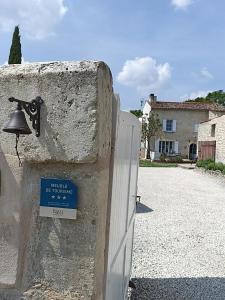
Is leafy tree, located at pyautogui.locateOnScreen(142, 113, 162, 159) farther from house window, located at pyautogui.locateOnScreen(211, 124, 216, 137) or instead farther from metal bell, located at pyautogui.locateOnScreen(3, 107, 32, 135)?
metal bell, located at pyautogui.locateOnScreen(3, 107, 32, 135)

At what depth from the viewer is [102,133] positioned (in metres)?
2.39

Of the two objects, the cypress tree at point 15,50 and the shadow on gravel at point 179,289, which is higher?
the cypress tree at point 15,50

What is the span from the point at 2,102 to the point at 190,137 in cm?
4388

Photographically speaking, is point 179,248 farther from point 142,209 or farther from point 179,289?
point 142,209

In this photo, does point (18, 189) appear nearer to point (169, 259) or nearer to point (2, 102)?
point (2, 102)

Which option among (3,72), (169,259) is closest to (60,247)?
(3,72)

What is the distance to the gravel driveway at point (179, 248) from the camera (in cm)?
557

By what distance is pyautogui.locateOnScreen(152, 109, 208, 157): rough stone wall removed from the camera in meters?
44.9

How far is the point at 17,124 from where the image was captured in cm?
219

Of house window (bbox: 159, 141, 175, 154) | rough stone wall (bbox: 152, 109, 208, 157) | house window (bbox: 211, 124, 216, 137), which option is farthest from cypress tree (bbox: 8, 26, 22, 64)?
house window (bbox: 159, 141, 175, 154)

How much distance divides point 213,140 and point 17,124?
107ft

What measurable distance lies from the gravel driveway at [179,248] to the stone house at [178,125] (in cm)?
3004

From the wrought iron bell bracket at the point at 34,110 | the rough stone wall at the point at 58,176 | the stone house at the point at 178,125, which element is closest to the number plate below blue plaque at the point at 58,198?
the rough stone wall at the point at 58,176

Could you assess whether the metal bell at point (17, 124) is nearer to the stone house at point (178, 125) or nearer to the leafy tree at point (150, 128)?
the leafy tree at point (150, 128)
